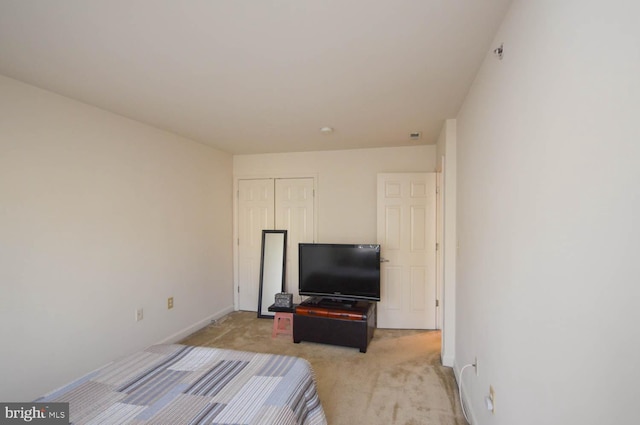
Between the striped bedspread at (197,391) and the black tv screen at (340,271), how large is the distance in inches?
65.5

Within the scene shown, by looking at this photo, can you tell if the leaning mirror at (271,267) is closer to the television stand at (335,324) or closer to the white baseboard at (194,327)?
the white baseboard at (194,327)

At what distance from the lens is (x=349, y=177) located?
13.4ft

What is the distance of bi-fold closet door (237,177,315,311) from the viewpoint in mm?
4238

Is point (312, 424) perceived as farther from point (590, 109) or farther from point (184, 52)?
Result: point (184, 52)

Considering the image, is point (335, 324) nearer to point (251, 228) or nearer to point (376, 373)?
point (376, 373)

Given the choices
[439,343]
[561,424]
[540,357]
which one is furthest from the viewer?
[439,343]

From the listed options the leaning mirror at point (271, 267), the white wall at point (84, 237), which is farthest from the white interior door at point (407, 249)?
the white wall at point (84, 237)

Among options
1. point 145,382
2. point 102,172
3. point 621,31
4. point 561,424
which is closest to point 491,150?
point 621,31

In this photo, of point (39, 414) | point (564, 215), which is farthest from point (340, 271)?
point (564, 215)

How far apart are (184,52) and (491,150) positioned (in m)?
1.82

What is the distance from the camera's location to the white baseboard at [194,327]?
3.28 meters

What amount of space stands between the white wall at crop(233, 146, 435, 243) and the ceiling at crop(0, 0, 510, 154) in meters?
1.12

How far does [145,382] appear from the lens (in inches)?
62.9

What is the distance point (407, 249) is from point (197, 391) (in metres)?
2.89
